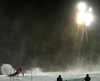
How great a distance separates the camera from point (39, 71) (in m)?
33.2

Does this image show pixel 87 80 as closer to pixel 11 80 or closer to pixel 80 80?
pixel 80 80

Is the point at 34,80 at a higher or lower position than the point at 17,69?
lower

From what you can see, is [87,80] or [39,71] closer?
[87,80]

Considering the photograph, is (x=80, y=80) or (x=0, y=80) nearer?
(x=80, y=80)

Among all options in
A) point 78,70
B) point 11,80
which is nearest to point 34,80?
point 11,80

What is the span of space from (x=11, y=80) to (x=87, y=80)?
14360mm

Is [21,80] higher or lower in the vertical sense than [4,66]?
lower

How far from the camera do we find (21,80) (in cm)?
2223

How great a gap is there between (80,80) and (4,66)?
2434 cm

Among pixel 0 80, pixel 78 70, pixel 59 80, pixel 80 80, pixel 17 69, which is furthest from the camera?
pixel 78 70

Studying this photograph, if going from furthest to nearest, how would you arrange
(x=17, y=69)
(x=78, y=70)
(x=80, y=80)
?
(x=78, y=70), (x=17, y=69), (x=80, y=80)

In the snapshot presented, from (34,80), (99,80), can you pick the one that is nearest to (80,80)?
(99,80)

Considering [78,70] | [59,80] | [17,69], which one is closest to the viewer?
[59,80]

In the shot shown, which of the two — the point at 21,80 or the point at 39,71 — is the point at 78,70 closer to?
the point at 39,71
